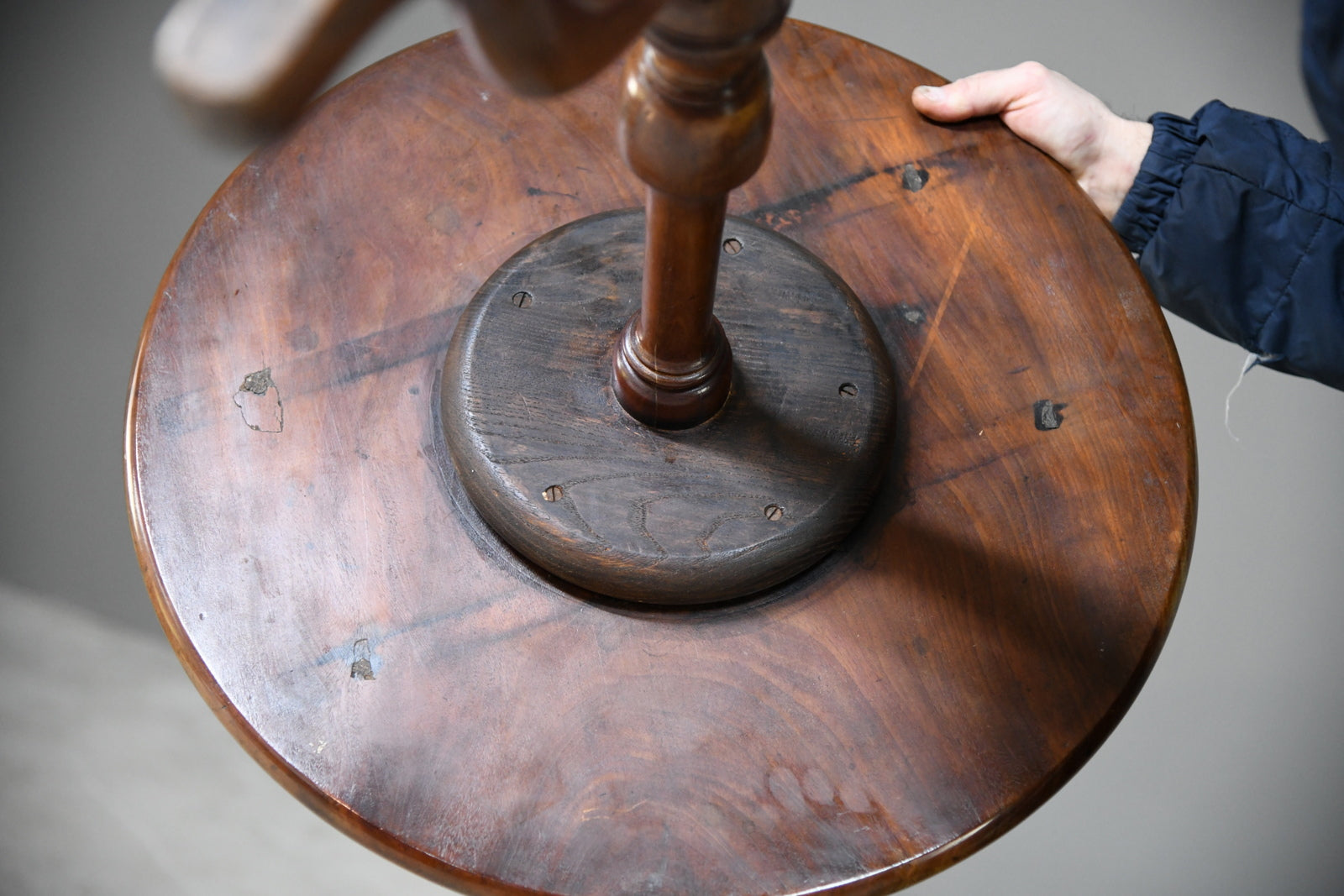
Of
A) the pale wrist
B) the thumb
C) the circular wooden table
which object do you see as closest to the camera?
the circular wooden table

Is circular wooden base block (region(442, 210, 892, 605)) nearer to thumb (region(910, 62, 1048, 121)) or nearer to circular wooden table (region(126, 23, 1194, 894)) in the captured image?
circular wooden table (region(126, 23, 1194, 894))

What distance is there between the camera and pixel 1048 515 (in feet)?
1.86

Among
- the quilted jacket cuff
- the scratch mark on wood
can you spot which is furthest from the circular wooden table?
the quilted jacket cuff

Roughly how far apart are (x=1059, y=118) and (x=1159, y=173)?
0.08m

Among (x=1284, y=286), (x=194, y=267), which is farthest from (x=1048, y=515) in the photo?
(x=194, y=267)

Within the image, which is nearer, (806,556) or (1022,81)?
(806,556)

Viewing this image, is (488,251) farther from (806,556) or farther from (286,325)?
(806,556)

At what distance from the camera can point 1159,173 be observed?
2.51ft

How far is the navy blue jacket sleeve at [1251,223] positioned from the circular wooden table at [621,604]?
0.53ft

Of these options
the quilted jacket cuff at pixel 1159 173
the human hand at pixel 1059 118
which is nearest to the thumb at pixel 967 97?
the human hand at pixel 1059 118

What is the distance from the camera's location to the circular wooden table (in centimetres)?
51

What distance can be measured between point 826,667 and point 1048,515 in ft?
0.44

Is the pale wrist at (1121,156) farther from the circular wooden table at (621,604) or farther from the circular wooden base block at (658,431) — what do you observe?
the circular wooden base block at (658,431)

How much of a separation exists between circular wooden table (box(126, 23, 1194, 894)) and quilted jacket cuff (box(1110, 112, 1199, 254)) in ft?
0.48
